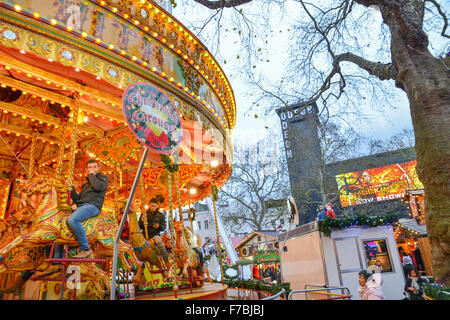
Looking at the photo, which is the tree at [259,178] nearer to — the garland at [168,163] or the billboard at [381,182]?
the billboard at [381,182]

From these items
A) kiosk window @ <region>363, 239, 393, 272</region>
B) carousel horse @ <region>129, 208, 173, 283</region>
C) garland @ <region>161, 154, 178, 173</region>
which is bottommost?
kiosk window @ <region>363, 239, 393, 272</region>

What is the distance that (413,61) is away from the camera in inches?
252

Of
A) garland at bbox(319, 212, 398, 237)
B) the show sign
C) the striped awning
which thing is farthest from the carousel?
the striped awning

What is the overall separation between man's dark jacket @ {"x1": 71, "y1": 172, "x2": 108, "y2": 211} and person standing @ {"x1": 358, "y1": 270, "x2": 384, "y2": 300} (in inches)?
186

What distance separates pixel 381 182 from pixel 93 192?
36335 mm

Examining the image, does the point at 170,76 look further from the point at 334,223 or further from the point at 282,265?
the point at 282,265

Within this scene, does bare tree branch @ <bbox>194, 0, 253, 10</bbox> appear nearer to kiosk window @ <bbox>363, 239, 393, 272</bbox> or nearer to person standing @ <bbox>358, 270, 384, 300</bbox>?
person standing @ <bbox>358, 270, 384, 300</bbox>

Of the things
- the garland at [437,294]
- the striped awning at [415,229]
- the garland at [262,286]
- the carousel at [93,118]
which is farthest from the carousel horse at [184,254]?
the striped awning at [415,229]

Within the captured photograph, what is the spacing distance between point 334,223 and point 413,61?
4.89 m

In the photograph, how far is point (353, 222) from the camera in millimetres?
8672

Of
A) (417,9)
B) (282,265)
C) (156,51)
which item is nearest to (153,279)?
(156,51)

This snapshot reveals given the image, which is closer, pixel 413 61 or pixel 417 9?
pixel 413 61

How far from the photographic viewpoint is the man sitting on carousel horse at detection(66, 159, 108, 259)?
13.3ft

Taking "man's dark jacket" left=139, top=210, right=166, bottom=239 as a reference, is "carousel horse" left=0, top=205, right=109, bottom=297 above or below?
below
